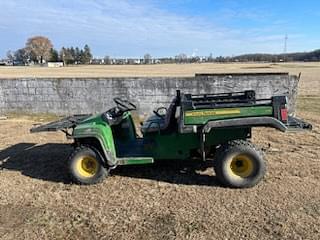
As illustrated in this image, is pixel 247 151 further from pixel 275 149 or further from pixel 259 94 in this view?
pixel 259 94

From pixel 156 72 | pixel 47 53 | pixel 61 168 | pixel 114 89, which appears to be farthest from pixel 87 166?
pixel 47 53

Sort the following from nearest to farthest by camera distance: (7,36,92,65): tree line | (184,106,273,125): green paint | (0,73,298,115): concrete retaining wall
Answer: (184,106,273,125): green paint < (0,73,298,115): concrete retaining wall < (7,36,92,65): tree line

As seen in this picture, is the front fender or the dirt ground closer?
the dirt ground

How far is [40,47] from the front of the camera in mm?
132875

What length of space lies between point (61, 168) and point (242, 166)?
2.96 m

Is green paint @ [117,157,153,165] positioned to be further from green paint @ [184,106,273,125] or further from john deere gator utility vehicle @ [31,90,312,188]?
green paint @ [184,106,273,125]

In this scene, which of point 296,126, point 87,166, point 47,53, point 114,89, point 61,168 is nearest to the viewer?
point 296,126

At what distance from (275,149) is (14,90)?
8.03 metres

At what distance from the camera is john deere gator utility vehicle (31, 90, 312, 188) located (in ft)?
15.4

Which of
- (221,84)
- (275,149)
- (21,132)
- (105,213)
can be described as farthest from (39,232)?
(221,84)

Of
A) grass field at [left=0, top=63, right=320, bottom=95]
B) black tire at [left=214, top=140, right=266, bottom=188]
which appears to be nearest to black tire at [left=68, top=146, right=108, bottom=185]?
black tire at [left=214, top=140, right=266, bottom=188]

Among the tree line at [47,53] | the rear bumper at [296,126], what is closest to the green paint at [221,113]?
the rear bumper at [296,126]

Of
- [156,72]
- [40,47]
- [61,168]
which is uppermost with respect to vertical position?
[40,47]

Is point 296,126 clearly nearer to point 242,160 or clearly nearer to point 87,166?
point 242,160
